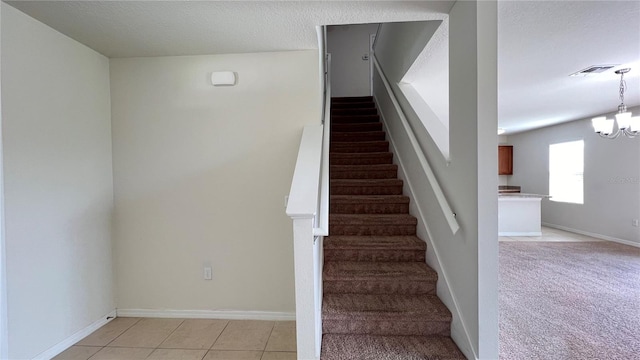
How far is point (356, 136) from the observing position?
3.80 meters

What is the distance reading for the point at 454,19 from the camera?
5.76 feet

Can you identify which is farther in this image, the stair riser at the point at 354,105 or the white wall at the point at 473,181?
the stair riser at the point at 354,105

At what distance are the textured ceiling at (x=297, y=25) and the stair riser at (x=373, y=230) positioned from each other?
1651 millimetres

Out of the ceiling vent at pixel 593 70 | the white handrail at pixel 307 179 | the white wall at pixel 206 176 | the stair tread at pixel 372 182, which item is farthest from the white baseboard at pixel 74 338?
the ceiling vent at pixel 593 70

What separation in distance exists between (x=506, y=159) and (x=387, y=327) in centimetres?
727

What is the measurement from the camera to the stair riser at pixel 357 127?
397 centimetres

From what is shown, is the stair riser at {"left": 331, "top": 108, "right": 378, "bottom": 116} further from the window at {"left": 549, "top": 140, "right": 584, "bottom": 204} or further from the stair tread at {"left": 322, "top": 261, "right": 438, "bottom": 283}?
the window at {"left": 549, "top": 140, "right": 584, "bottom": 204}

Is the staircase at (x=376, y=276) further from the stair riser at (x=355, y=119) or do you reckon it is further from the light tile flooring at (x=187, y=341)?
the stair riser at (x=355, y=119)

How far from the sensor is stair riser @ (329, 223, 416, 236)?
2506mm

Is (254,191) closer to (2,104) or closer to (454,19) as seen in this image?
(2,104)

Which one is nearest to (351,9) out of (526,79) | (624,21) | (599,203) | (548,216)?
(624,21)

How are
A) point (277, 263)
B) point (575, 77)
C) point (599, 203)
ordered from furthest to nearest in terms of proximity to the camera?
point (599, 203), point (575, 77), point (277, 263)

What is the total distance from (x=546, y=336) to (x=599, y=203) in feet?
15.4

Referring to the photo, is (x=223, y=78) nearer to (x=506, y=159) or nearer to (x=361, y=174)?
(x=361, y=174)
